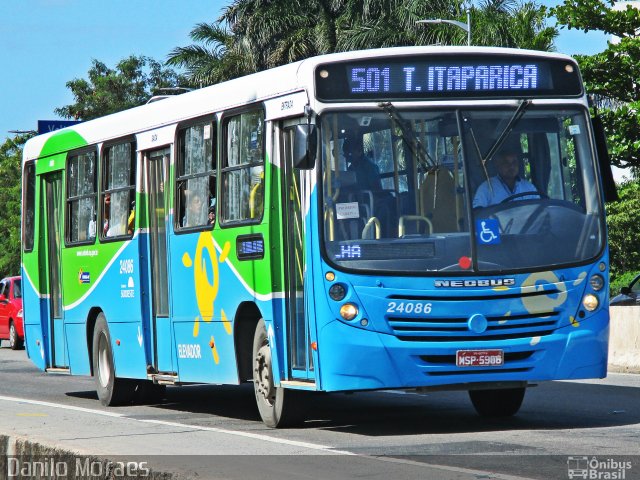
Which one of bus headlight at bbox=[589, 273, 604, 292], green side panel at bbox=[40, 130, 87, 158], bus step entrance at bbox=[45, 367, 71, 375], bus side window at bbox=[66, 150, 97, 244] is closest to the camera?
bus headlight at bbox=[589, 273, 604, 292]

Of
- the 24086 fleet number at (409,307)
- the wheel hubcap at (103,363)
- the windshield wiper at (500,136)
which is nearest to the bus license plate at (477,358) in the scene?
the 24086 fleet number at (409,307)

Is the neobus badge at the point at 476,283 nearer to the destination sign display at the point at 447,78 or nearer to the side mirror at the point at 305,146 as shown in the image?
the side mirror at the point at 305,146

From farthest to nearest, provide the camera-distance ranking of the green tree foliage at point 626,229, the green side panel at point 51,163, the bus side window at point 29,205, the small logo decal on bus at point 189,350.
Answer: the green tree foliage at point 626,229
the bus side window at point 29,205
the green side panel at point 51,163
the small logo decal on bus at point 189,350

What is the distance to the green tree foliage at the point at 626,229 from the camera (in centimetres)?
4172

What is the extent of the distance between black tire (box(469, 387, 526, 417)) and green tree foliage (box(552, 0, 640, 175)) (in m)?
17.8

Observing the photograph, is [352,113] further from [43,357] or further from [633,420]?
[43,357]

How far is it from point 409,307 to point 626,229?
3243cm

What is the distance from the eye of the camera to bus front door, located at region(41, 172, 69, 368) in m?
18.2

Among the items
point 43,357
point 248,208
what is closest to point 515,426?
point 248,208

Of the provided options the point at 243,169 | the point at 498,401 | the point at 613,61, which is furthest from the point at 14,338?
the point at 498,401

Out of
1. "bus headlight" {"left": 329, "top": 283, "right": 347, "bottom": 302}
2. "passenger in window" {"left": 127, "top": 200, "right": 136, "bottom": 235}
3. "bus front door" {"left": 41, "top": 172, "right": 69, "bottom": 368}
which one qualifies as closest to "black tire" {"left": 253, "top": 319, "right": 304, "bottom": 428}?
"bus headlight" {"left": 329, "top": 283, "right": 347, "bottom": 302}

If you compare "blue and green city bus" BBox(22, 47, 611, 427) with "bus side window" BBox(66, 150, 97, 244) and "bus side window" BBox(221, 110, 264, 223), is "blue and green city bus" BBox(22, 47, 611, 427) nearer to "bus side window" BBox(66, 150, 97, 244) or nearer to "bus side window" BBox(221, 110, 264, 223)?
"bus side window" BBox(221, 110, 264, 223)

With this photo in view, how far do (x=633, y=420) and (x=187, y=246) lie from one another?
4706 millimetres

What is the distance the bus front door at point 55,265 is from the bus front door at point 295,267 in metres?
6.58
